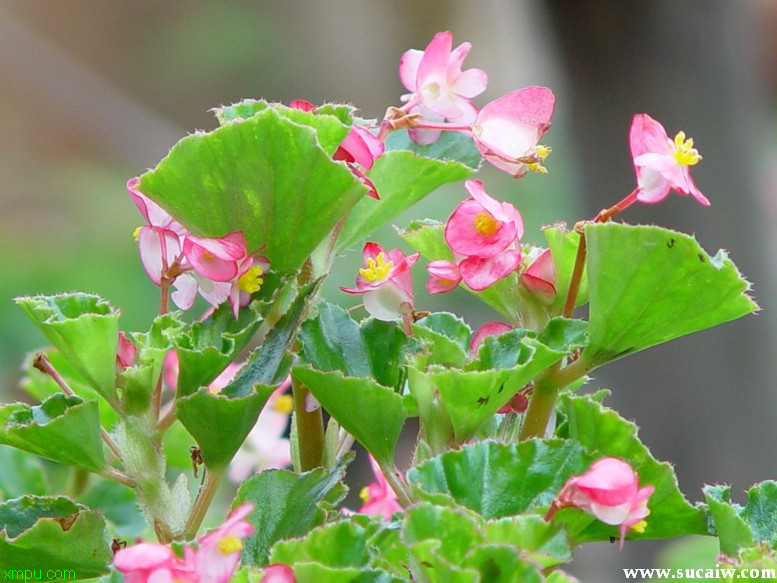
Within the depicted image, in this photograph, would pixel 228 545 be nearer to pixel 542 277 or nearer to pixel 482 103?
pixel 542 277

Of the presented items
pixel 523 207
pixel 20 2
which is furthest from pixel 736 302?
→ pixel 20 2

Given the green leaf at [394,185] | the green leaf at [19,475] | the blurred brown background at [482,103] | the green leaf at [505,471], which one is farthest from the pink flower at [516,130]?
the blurred brown background at [482,103]

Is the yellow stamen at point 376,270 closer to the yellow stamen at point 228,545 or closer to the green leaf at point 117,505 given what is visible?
the yellow stamen at point 228,545

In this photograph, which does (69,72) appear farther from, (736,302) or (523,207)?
(736,302)

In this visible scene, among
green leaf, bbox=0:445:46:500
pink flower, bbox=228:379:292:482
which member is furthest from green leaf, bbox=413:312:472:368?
green leaf, bbox=0:445:46:500

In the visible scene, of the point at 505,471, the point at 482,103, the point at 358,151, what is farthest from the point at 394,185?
the point at 482,103

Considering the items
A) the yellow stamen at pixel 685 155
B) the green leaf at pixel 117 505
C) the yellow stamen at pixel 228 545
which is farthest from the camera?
the green leaf at pixel 117 505

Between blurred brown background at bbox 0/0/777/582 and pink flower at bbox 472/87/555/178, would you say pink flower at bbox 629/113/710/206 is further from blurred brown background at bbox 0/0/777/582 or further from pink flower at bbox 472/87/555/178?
blurred brown background at bbox 0/0/777/582
